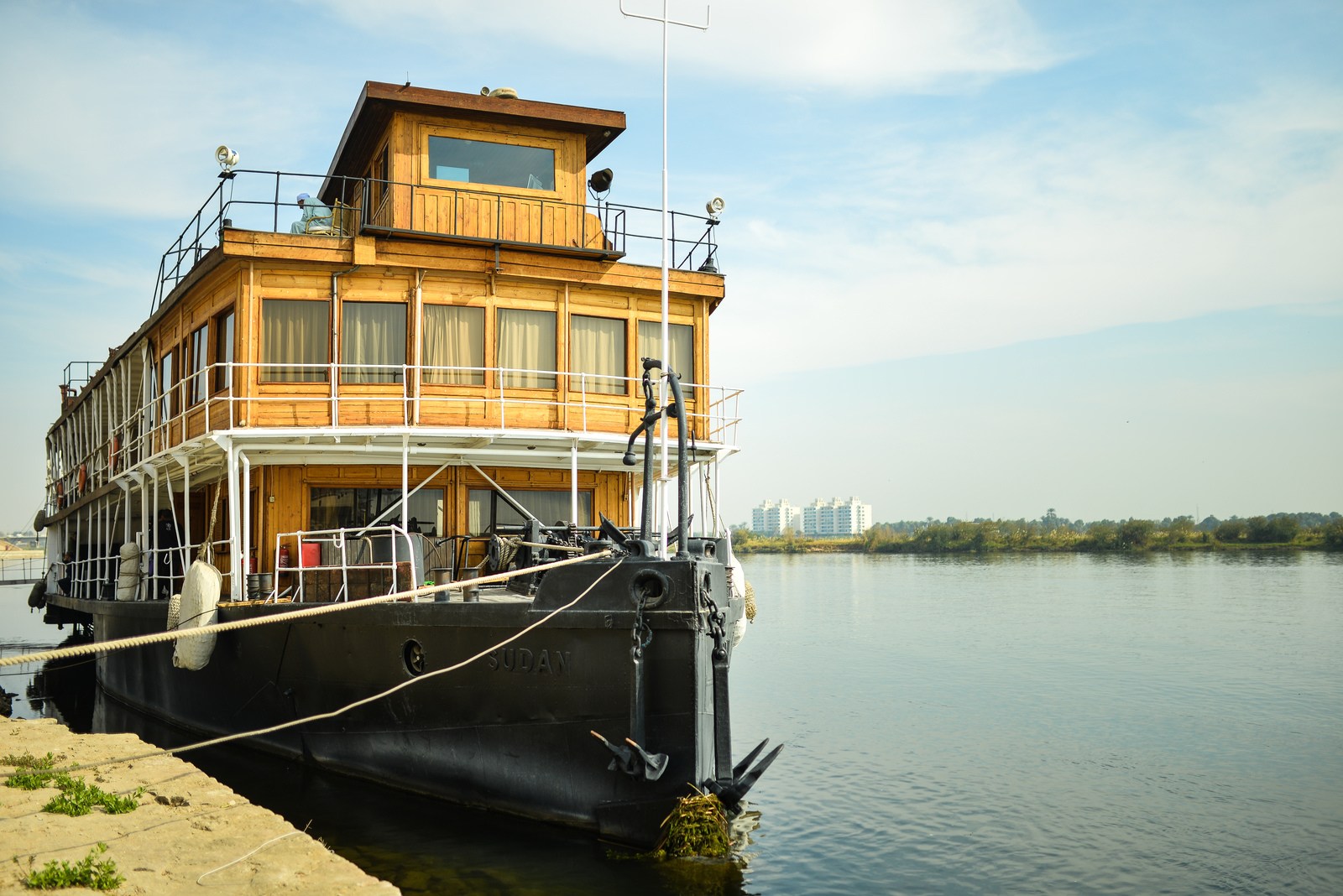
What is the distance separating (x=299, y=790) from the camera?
1248 cm

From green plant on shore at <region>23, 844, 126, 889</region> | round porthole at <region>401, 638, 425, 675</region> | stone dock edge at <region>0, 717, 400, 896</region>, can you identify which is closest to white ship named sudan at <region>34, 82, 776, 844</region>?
round porthole at <region>401, 638, 425, 675</region>

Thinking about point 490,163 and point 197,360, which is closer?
point 490,163

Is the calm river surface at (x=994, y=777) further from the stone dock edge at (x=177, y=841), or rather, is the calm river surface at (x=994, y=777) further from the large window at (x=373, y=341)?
the large window at (x=373, y=341)

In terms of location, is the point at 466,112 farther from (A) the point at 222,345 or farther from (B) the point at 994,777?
(B) the point at 994,777

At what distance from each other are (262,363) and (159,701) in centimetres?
629

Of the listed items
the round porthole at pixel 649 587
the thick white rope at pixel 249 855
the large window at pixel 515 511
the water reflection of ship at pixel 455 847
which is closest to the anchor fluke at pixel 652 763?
the water reflection of ship at pixel 455 847

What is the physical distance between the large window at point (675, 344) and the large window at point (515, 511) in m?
2.21

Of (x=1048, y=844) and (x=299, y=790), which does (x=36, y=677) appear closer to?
(x=299, y=790)

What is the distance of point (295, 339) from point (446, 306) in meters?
1.95

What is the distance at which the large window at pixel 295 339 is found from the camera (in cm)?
1407

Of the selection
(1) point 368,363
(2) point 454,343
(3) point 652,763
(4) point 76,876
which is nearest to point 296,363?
(1) point 368,363

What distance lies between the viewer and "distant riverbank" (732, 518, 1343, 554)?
275ft

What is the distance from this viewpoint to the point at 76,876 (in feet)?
21.2

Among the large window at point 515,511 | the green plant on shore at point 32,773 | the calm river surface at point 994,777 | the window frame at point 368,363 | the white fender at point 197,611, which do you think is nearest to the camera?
the green plant on shore at point 32,773
